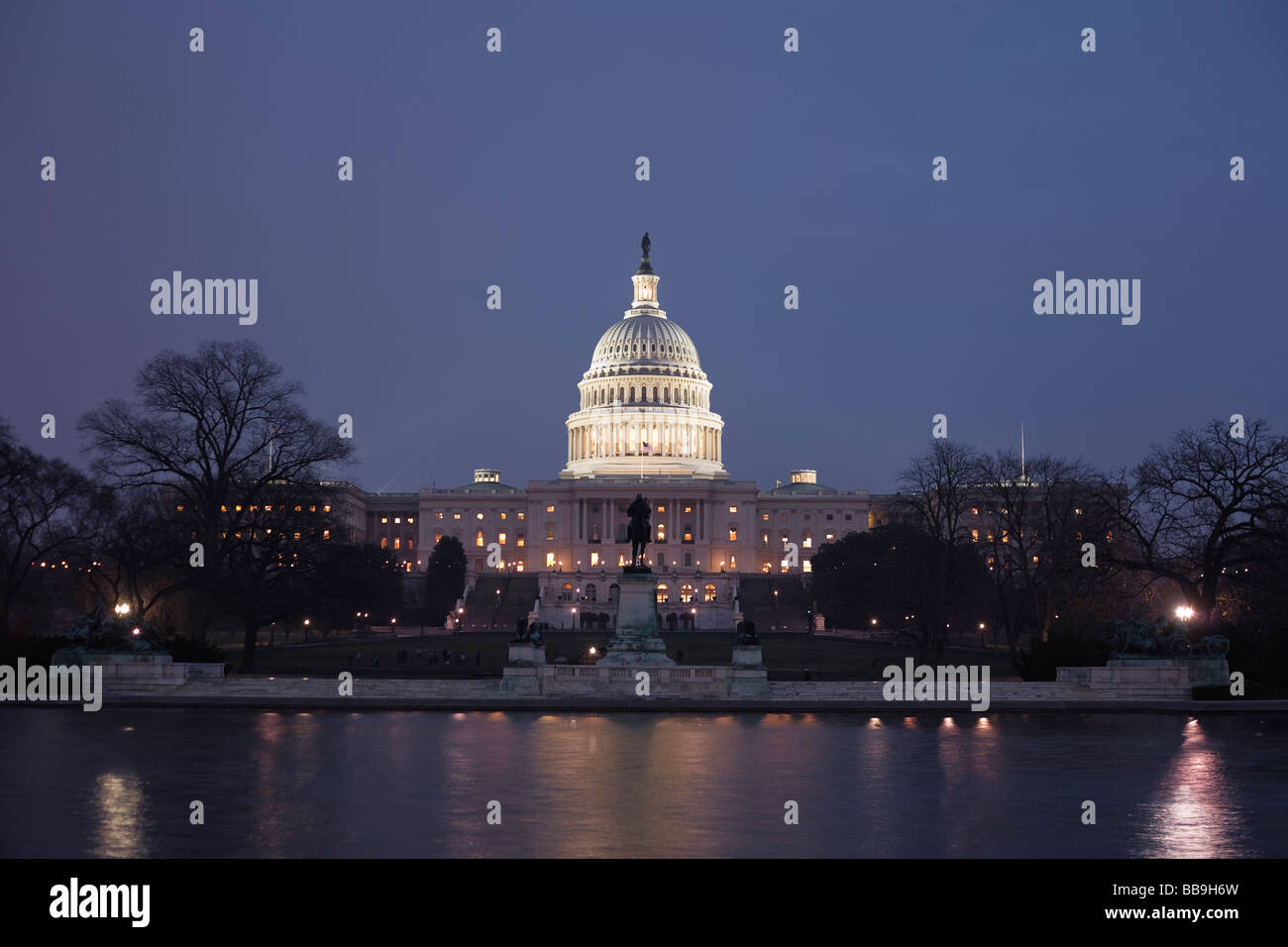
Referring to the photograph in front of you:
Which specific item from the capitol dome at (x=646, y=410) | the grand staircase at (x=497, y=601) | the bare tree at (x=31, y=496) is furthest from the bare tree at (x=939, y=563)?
the capitol dome at (x=646, y=410)

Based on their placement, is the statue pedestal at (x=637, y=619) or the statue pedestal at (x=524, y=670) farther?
the statue pedestal at (x=637, y=619)

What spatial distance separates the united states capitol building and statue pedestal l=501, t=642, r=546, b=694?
4407 inches

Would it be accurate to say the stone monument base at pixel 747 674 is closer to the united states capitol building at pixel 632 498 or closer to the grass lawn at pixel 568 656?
the grass lawn at pixel 568 656

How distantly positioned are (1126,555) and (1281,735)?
3097 cm

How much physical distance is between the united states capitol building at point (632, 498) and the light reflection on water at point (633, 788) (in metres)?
125

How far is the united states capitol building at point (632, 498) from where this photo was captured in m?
177

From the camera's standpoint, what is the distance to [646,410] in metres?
190

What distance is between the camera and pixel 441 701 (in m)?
41.1

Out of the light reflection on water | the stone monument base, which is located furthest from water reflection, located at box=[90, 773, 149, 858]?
the stone monument base

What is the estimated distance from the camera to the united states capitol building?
581 feet

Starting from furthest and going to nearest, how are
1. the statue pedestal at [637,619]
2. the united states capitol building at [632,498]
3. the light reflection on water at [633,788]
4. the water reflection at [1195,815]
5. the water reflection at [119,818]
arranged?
the united states capitol building at [632,498] → the statue pedestal at [637,619] → the light reflection on water at [633,788] → the water reflection at [1195,815] → the water reflection at [119,818]

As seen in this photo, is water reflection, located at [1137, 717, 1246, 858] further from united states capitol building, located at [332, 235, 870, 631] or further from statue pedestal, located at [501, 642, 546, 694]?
united states capitol building, located at [332, 235, 870, 631]
